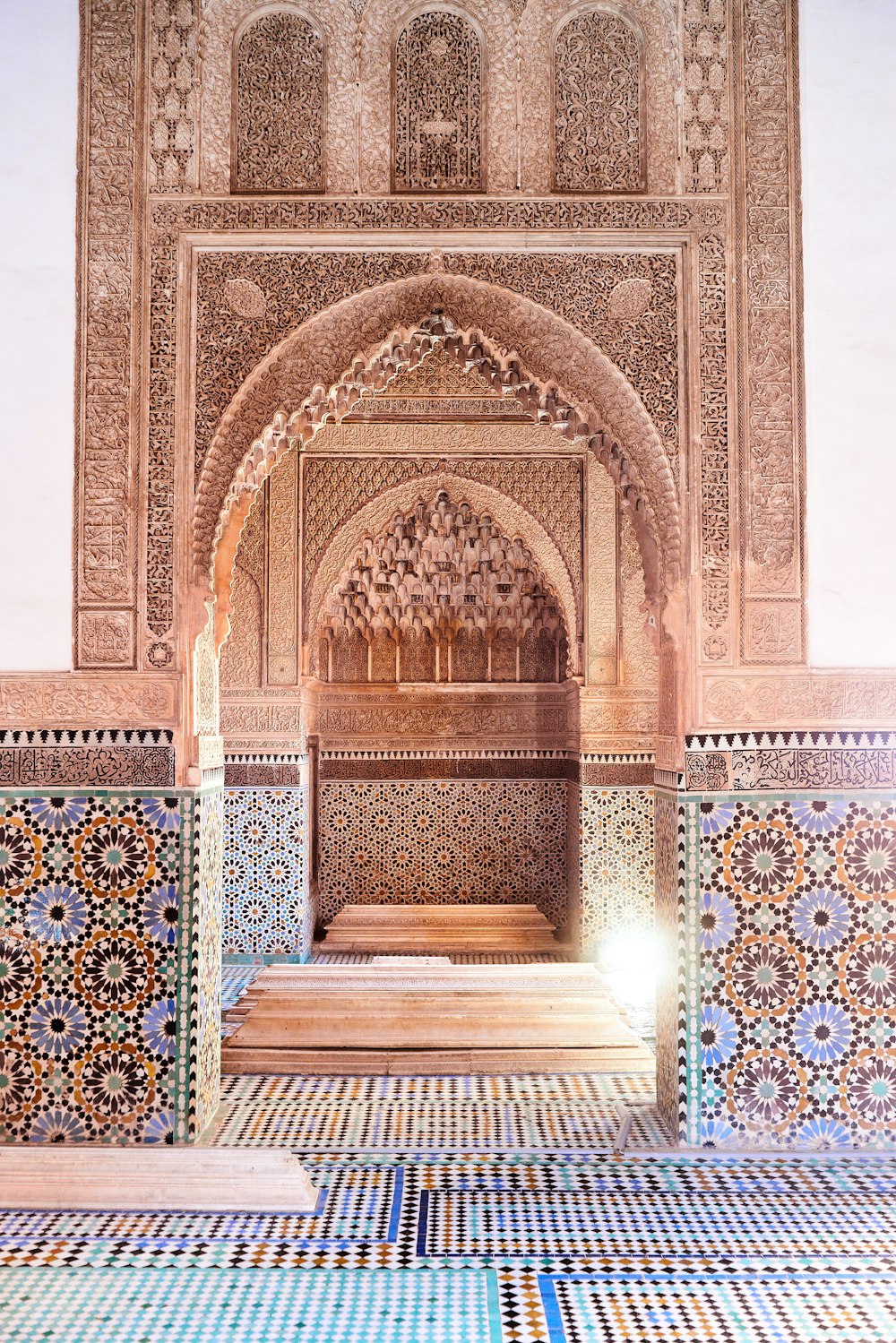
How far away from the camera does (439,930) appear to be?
5.78m

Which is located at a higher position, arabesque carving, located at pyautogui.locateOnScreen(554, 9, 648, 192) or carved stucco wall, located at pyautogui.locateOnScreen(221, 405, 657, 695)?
arabesque carving, located at pyautogui.locateOnScreen(554, 9, 648, 192)

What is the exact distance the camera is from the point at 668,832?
288 centimetres

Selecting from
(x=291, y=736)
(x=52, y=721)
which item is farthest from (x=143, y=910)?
(x=291, y=736)

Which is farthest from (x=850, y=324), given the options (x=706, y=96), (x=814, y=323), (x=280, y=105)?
(x=280, y=105)

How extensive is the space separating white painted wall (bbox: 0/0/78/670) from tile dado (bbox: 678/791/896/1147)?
192cm

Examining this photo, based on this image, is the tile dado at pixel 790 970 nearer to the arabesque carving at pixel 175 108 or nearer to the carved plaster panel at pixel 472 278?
the carved plaster panel at pixel 472 278

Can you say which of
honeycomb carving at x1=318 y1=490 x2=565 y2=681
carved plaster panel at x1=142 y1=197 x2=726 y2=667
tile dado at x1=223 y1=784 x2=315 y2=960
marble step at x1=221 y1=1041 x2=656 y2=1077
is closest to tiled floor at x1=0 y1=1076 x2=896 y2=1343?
marble step at x1=221 y1=1041 x2=656 y2=1077

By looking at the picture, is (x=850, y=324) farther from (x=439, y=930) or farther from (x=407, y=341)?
(x=439, y=930)

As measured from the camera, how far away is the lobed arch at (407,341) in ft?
9.30

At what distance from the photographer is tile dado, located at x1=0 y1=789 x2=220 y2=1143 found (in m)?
2.71

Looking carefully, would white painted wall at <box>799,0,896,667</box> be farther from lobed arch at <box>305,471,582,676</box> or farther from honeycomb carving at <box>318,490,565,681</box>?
honeycomb carving at <box>318,490,565,681</box>

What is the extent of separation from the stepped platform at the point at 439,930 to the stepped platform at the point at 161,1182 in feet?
10.2

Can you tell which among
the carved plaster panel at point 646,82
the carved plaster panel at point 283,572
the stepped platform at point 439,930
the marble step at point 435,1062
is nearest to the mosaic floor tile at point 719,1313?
the marble step at point 435,1062

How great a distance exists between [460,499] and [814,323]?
279 centimetres
